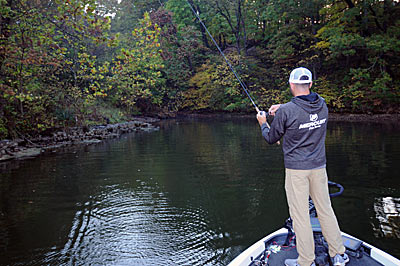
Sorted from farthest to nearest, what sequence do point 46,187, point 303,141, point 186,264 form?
point 46,187
point 186,264
point 303,141

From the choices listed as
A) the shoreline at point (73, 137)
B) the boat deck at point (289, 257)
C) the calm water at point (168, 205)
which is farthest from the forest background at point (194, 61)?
the boat deck at point (289, 257)

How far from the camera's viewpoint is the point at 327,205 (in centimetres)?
306

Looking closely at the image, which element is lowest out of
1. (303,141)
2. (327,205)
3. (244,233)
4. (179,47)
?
(244,233)

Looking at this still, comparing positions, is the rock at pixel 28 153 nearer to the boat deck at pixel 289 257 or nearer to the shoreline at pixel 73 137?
the shoreline at pixel 73 137

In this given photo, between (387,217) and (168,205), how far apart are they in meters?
3.91

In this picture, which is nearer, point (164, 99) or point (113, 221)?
point (113, 221)

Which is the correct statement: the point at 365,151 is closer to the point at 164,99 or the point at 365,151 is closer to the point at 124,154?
the point at 124,154

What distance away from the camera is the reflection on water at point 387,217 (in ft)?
15.6

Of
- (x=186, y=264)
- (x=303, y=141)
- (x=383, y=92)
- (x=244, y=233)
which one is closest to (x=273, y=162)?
(x=244, y=233)

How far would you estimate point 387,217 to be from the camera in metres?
5.30

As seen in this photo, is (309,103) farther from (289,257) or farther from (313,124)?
(289,257)

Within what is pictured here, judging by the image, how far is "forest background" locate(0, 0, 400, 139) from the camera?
10.1m

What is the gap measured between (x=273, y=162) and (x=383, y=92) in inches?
541

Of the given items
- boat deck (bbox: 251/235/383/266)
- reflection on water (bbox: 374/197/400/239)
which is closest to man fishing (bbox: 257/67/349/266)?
boat deck (bbox: 251/235/383/266)
